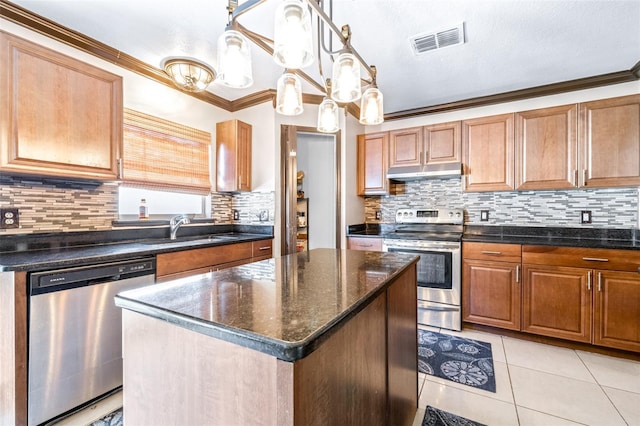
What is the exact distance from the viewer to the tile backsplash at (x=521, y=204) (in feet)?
8.82

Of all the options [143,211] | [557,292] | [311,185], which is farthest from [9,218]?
[557,292]

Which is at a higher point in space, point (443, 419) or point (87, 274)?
point (87, 274)

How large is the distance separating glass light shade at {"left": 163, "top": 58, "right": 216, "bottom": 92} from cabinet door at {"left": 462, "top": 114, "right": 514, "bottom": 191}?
262 cm

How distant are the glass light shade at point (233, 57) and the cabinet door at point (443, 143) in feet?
8.85

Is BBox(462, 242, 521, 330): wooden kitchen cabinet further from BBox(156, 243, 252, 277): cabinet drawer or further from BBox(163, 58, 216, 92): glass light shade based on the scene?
BBox(163, 58, 216, 92): glass light shade

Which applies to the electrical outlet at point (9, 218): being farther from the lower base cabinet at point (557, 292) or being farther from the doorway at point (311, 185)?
the lower base cabinet at point (557, 292)

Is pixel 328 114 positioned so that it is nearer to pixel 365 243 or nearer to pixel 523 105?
pixel 365 243

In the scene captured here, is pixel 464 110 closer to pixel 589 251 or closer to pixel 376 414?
pixel 589 251

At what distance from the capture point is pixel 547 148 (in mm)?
2748

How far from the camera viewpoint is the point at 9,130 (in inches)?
64.6

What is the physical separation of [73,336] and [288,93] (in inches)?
72.1

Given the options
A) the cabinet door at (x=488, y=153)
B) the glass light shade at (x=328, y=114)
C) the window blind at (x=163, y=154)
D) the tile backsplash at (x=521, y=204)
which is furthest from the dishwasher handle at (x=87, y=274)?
the cabinet door at (x=488, y=153)

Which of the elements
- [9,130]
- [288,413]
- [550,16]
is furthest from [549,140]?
[9,130]

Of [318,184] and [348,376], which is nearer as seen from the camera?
[348,376]
